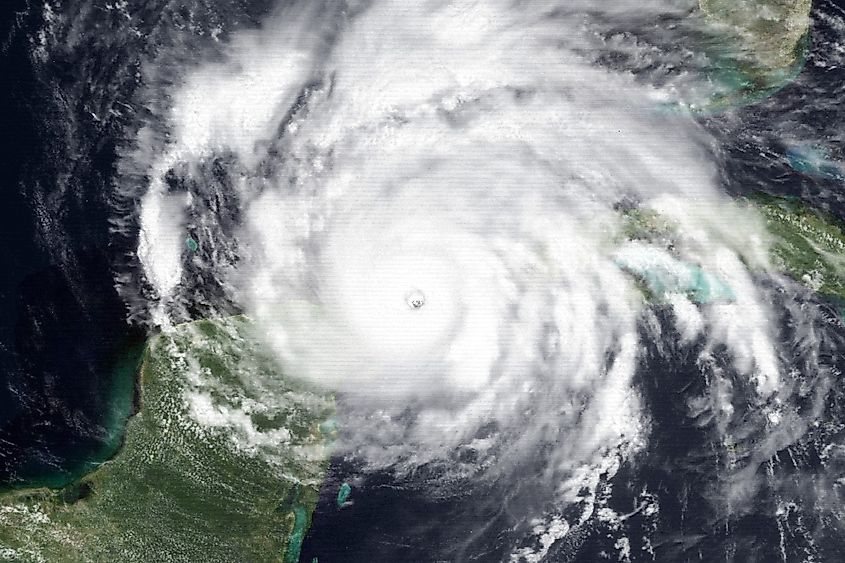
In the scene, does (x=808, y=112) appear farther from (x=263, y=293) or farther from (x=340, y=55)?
(x=263, y=293)

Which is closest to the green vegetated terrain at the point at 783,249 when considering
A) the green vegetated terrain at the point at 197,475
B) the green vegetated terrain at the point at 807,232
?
the green vegetated terrain at the point at 807,232

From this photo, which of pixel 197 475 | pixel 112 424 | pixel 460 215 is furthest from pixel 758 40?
pixel 112 424

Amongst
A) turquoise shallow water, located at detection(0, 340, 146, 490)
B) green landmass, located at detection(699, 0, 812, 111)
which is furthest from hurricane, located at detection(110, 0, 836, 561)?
turquoise shallow water, located at detection(0, 340, 146, 490)

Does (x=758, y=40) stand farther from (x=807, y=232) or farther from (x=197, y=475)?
(x=197, y=475)

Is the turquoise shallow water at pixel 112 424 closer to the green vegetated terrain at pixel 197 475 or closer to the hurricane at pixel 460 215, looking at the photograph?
the green vegetated terrain at pixel 197 475

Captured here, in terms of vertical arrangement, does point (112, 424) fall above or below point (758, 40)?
below

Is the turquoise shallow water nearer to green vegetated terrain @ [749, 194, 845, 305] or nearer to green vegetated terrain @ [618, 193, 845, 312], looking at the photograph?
green vegetated terrain @ [618, 193, 845, 312]
